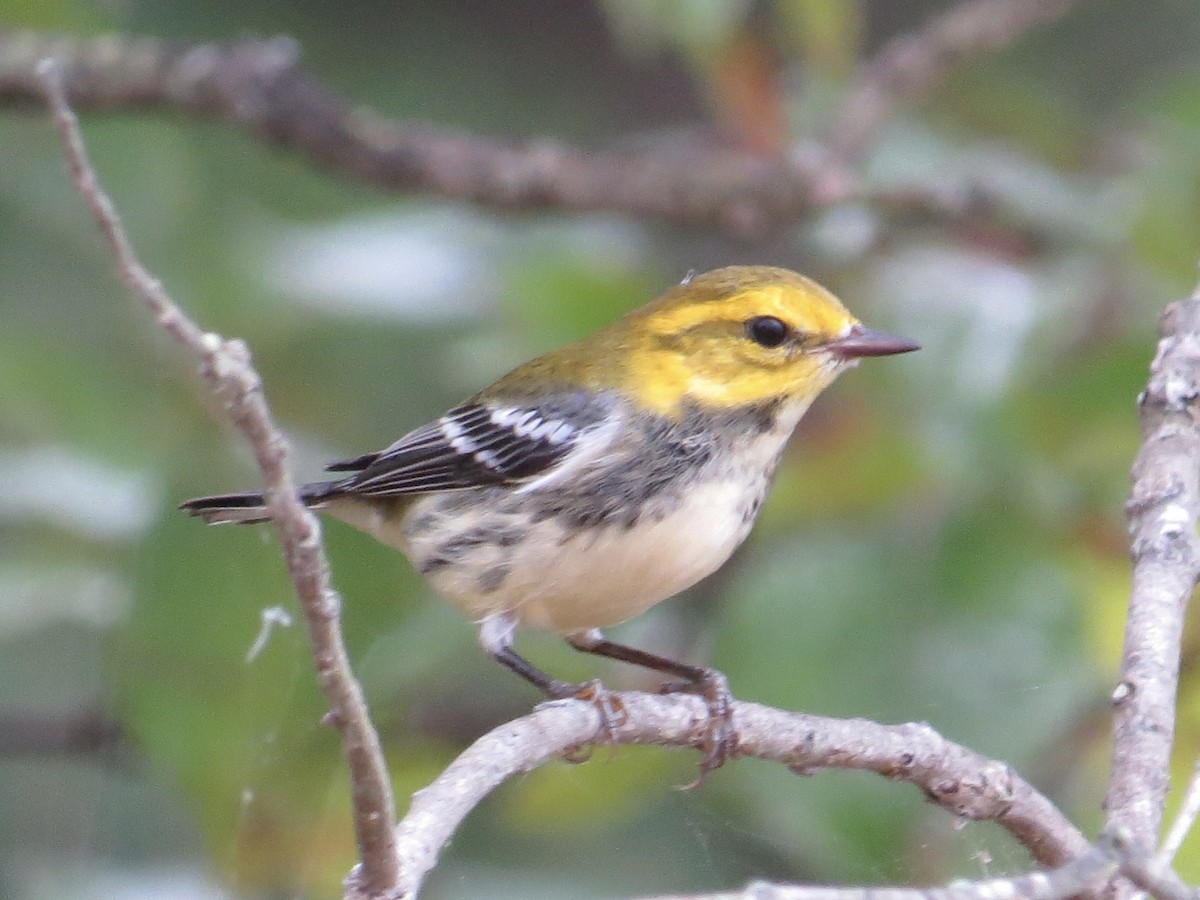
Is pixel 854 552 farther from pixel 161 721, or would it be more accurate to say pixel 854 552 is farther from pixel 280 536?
pixel 280 536

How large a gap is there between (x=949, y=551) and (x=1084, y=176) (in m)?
1.43

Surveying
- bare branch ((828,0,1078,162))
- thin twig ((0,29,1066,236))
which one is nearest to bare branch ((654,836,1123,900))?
thin twig ((0,29,1066,236))

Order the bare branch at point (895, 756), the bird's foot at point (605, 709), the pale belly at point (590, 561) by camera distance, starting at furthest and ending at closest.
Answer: the pale belly at point (590, 561)
the bird's foot at point (605, 709)
the bare branch at point (895, 756)

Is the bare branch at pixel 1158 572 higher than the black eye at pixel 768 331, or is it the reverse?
the black eye at pixel 768 331

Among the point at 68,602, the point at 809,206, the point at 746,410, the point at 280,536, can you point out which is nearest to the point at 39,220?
the point at 68,602

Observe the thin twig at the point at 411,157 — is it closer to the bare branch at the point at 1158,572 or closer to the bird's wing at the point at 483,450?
the bird's wing at the point at 483,450

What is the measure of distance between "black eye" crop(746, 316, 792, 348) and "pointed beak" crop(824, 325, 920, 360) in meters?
0.08

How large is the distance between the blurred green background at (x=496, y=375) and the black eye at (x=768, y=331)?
358mm

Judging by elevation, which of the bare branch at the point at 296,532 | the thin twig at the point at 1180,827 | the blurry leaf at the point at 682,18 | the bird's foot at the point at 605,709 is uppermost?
the blurry leaf at the point at 682,18

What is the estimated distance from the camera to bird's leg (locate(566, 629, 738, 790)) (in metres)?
2.09

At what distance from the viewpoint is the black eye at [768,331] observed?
2607 millimetres

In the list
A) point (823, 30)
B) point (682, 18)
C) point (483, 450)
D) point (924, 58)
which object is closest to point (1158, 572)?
point (483, 450)

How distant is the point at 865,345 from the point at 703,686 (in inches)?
24.0

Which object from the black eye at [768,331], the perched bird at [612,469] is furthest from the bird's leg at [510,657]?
the black eye at [768,331]
